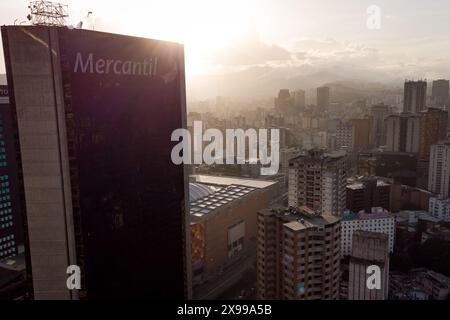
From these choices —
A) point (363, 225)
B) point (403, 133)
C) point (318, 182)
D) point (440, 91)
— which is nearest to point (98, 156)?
point (318, 182)

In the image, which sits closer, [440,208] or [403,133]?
[440,208]

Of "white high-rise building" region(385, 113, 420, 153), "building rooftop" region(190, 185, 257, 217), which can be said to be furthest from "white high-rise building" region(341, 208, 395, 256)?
"white high-rise building" region(385, 113, 420, 153)

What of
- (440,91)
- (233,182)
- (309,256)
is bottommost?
(233,182)

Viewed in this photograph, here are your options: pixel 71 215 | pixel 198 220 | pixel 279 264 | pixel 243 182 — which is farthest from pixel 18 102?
pixel 243 182

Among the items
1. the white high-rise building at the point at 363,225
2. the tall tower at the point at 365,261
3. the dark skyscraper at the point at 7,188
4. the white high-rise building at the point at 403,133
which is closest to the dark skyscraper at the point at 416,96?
the white high-rise building at the point at 403,133

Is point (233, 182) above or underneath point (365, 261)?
above

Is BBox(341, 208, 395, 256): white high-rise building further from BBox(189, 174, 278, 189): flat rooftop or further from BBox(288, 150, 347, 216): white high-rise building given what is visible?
BBox(189, 174, 278, 189): flat rooftop

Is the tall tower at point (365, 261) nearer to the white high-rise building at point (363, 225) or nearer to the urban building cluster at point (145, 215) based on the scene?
the urban building cluster at point (145, 215)

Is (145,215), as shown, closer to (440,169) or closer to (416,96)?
(440,169)
